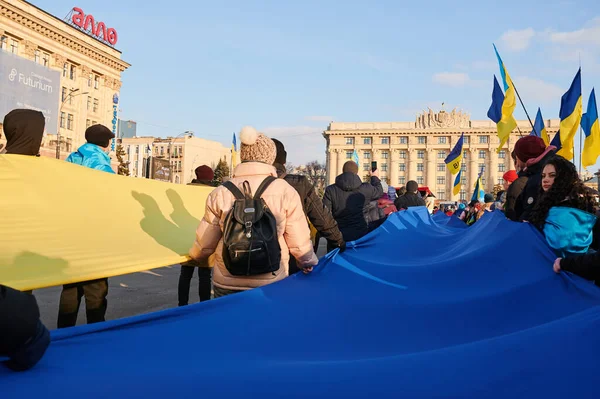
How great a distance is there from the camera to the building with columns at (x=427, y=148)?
103625mm

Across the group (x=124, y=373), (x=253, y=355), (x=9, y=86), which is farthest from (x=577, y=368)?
(x=9, y=86)

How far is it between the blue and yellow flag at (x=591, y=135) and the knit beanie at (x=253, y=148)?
6.73m

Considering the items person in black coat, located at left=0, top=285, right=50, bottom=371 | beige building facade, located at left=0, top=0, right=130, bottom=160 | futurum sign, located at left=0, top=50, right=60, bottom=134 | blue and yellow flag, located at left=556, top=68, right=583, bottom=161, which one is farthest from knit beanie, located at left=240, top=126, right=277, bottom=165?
beige building facade, located at left=0, top=0, right=130, bottom=160

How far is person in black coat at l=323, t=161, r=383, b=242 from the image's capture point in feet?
24.6

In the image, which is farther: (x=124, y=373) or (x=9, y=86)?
(x=9, y=86)

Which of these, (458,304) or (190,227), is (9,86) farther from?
(458,304)

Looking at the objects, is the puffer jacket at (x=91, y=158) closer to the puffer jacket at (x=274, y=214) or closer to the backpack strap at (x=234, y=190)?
the puffer jacket at (x=274, y=214)

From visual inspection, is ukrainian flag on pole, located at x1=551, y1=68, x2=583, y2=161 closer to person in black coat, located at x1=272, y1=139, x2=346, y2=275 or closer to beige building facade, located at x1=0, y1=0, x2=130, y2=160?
person in black coat, located at x1=272, y1=139, x2=346, y2=275

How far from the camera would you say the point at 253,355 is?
7.82 feet

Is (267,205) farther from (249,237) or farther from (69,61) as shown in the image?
(69,61)

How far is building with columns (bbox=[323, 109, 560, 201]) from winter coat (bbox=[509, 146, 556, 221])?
326 feet

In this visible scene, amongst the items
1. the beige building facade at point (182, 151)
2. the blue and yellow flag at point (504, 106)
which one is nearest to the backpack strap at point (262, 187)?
the blue and yellow flag at point (504, 106)

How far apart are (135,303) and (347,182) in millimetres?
3268

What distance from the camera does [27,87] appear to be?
27.2 metres
